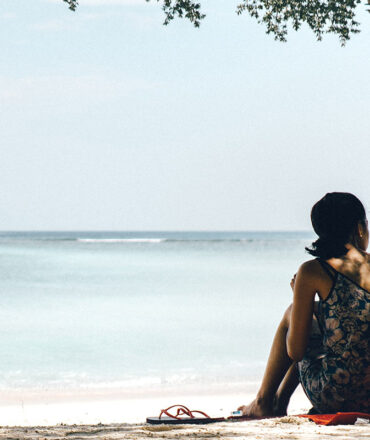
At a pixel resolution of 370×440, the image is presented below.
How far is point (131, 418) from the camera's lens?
5.76 metres

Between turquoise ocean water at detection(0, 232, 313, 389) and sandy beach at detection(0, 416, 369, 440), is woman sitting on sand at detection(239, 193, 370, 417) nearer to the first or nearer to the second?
sandy beach at detection(0, 416, 369, 440)

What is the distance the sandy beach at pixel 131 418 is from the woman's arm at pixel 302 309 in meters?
0.40

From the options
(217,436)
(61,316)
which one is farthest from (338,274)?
(61,316)

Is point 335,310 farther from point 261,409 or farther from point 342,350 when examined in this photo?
point 261,409

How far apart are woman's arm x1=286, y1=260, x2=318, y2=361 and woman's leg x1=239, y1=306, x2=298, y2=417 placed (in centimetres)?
18

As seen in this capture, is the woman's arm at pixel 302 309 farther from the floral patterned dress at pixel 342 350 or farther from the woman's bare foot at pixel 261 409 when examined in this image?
the woman's bare foot at pixel 261 409


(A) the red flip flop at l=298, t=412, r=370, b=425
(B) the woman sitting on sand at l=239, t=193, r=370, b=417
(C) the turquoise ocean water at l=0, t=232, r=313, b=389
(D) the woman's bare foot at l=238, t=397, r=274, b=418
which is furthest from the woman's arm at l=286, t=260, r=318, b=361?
(C) the turquoise ocean water at l=0, t=232, r=313, b=389

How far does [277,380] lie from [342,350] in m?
0.54

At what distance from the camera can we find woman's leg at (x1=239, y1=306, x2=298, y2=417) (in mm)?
3533

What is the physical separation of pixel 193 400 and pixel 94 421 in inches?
57.5

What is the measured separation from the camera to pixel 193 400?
677cm

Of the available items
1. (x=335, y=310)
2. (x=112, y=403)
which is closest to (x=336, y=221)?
(x=335, y=310)

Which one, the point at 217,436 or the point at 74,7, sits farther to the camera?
the point at 74,7

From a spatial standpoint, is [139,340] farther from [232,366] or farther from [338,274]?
[338,274]
